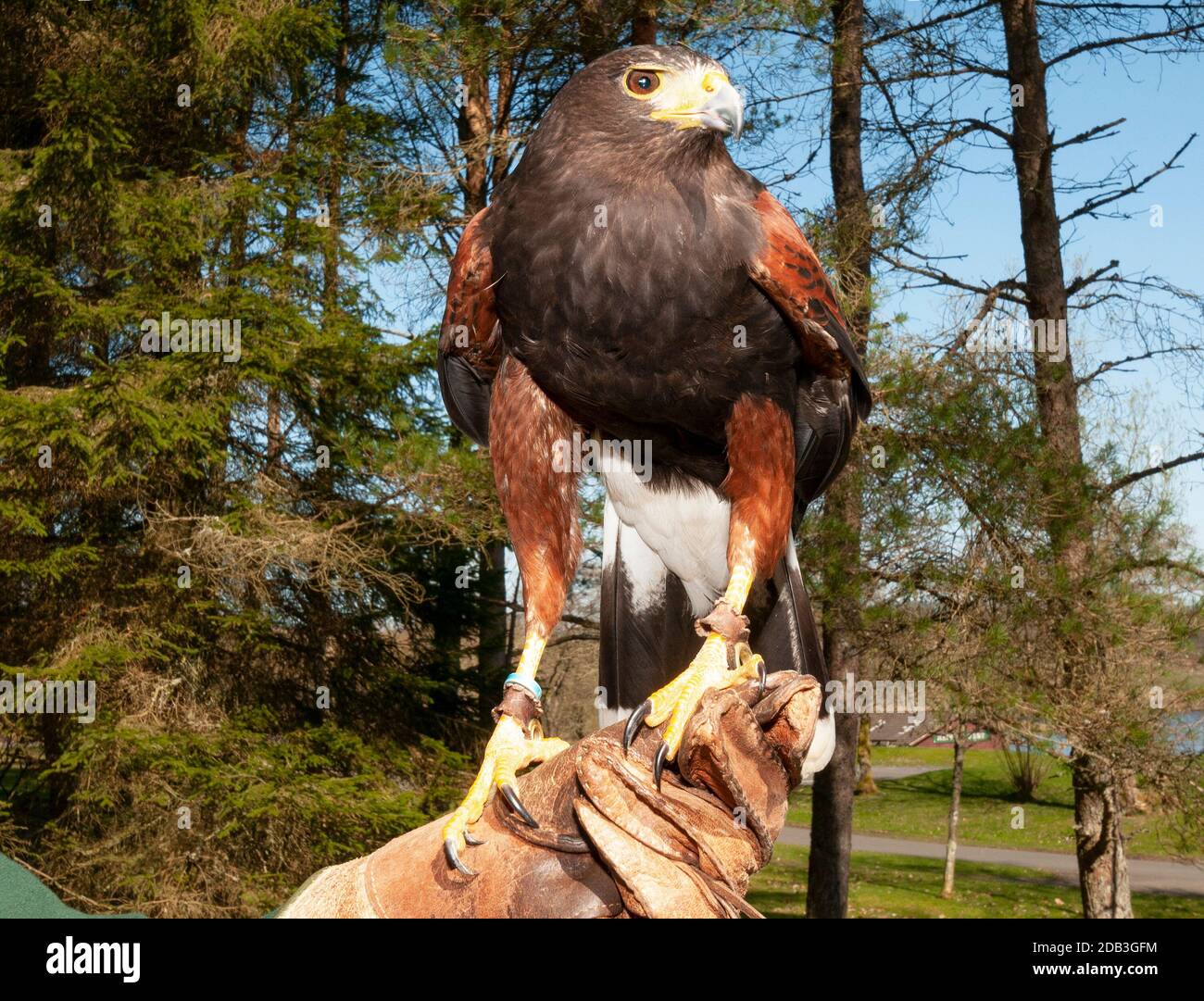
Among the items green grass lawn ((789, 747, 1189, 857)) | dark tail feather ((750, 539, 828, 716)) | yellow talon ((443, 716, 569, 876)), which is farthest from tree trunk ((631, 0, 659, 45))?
green grass lawn ((789, 747, 1189, 857))

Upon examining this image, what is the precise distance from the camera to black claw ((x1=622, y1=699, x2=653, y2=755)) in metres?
2.26

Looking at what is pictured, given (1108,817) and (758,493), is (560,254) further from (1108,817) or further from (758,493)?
(1108,817)

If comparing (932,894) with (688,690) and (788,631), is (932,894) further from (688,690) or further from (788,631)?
(688,690)

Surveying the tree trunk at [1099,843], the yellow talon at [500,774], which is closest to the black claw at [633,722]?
the yellow talon at [500,774]

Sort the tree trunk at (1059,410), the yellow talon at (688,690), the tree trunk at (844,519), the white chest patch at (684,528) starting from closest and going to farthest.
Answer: the yellow talon at (688,690) < the white chest patch at (684,528) < the tree trunk at (1059,410) < the tree trunk at (844,519)

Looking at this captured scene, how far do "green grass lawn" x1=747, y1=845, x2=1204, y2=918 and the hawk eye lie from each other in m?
8.99

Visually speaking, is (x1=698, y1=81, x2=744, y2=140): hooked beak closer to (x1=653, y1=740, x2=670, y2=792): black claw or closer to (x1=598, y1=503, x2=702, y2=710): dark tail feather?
(x1=598, y1=503, x2=702, y2=710): dark tail feather

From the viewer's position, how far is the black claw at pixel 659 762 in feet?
7.11

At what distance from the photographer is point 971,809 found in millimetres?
16703

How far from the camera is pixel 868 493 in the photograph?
707 centimetres

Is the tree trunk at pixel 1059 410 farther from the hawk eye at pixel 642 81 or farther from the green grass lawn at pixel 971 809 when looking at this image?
the hawk eye at pixel 642 81

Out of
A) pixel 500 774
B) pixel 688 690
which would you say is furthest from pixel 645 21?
pixel 500 774

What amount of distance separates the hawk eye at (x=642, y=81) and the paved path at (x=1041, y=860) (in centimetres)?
1074
